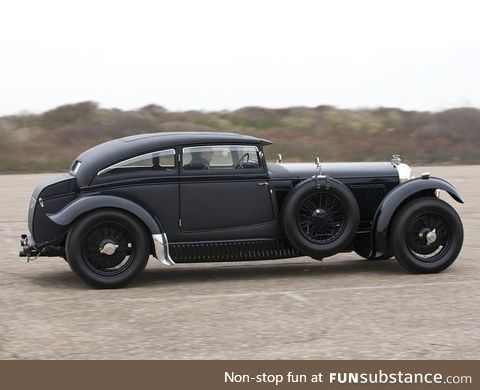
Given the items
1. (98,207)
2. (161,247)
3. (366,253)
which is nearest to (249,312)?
(161,247)

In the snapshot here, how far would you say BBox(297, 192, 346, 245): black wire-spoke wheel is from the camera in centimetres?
891

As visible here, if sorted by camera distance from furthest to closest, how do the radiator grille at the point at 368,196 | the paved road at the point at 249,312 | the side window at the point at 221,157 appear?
1. the radiator grille at the point at 368,196
2. the side window at the point at 221,157
3. the paved road at the point at 249,312

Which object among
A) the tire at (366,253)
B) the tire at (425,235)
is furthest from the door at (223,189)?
the tire at (425,235)

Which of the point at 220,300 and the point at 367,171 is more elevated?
the point at 367,171

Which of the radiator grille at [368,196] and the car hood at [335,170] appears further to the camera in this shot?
the radiator grille at [368,196]

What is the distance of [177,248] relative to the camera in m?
8.75

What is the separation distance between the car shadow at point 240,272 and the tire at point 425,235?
0.92ft

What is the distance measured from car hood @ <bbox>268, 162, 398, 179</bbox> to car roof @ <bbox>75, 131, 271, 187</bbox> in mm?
362

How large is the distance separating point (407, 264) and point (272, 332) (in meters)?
2.87

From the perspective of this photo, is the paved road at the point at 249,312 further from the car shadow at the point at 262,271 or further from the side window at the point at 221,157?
the side window at the point at 221,157

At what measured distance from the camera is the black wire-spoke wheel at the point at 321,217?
29.2 ft
